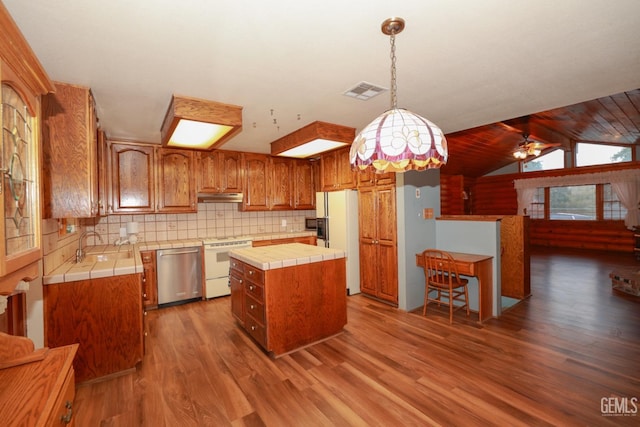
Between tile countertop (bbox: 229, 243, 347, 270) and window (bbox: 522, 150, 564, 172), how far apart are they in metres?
9.41

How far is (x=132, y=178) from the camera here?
408 cm

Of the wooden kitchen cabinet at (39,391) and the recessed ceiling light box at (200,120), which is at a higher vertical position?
the recessed ceiling light box at (200,120)

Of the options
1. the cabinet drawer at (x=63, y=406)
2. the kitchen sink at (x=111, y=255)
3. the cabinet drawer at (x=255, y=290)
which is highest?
the kitchen sink at (x=111, y=255)

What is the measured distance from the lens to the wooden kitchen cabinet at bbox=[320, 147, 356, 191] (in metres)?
4.51

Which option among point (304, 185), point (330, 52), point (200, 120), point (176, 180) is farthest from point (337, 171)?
point (330, 52)

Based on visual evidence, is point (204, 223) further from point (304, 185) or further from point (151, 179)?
point (304, 185)

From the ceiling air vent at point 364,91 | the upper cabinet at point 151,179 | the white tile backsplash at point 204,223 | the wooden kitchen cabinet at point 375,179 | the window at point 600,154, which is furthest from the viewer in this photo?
the window at point 600,154

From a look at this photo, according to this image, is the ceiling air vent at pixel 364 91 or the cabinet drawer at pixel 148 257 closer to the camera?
the ceiling air vent at pixel 364 91

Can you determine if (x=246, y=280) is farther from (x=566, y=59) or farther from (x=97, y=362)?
(x=566, y=59)

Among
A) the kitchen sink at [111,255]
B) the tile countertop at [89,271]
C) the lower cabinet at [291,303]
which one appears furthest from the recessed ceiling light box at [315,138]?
the kitchen sink at [111,255]

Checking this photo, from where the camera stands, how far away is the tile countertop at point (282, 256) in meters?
2.66

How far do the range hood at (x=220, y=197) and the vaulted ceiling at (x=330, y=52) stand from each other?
1.69 metres

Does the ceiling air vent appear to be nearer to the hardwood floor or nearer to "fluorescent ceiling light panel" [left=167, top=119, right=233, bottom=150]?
"fluorescent ceiling light panel" [left=167, top=119, right=233, bottom=150]

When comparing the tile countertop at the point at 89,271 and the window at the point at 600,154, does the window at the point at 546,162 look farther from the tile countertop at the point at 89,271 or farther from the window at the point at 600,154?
the tile countertop at the point at 89,271
